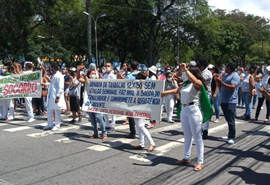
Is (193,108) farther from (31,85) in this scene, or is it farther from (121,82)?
(31,85)

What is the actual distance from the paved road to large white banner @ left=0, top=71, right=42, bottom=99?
5.04 ft

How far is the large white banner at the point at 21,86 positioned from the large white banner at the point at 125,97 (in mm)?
2828

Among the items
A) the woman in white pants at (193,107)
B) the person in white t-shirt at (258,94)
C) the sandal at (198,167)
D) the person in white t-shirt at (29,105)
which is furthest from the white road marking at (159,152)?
the person in white t-shirt at (29,105)

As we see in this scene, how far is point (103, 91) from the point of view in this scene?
7469 millimetres

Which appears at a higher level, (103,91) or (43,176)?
(103,91)

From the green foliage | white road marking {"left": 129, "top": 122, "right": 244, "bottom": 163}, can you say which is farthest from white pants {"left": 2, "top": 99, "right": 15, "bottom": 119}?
the green foliage

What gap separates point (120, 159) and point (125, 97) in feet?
4.79

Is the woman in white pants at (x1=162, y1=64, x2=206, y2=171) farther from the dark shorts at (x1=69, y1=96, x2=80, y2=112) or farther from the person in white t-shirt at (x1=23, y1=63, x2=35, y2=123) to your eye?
the person in white t-shirt at (x1=23, y1=63, x2=35, y2=123)

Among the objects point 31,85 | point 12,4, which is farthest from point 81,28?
point 31,85

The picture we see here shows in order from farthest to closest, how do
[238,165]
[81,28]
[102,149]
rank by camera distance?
[81,28] < [102,149] < [238,165]

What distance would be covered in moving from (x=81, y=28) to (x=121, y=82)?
30.5 metres

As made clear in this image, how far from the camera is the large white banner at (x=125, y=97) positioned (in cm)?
636

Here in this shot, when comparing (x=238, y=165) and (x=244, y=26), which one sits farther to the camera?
(x=244, y=26)

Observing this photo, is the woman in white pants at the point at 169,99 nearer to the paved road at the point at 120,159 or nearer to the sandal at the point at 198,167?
the paved road at the point at 120,159
